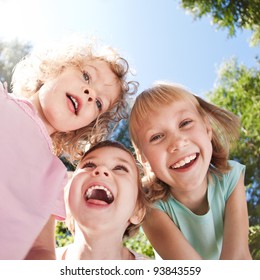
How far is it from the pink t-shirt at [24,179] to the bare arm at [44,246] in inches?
1.5

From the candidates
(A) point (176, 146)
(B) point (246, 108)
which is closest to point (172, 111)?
(A) point (176, 146)

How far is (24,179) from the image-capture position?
1.10m

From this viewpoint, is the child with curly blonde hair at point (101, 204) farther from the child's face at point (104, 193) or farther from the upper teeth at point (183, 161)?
the upper teeth at point (183, 161)

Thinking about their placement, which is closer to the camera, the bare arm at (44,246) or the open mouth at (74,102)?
the bare arm at (44,246)

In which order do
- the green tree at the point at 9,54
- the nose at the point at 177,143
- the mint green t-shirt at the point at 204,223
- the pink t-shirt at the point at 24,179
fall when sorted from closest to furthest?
the pink t-shirt at the point at 24,179 → the nose at the point at 177,143 → the mint green t-shirt at the point at 204,223 → the green tree at the point at 9,54

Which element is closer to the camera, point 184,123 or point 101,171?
point 101,171

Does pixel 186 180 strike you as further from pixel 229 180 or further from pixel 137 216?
pixel 229 180

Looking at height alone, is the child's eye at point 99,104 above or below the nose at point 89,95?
below

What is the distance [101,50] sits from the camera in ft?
5.95

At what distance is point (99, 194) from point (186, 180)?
349 mm

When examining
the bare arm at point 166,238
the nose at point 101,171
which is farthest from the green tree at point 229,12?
the nose at point 101,171

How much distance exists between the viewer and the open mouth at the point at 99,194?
3.82 ft

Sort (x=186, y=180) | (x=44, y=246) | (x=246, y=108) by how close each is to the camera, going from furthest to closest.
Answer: (x=246, y=108), (x=186, y=180), (x=44, y=246)

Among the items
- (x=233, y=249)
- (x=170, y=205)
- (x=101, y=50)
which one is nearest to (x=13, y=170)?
(x=170, y=205)
